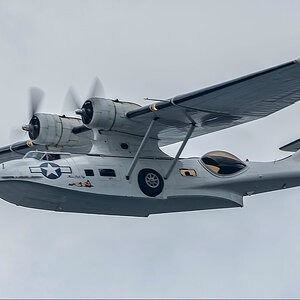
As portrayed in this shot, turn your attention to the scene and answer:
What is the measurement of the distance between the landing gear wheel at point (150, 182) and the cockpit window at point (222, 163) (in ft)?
6.31

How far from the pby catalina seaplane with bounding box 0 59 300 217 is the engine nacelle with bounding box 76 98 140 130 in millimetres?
28

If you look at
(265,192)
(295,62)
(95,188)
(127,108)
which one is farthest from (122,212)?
(295,62)

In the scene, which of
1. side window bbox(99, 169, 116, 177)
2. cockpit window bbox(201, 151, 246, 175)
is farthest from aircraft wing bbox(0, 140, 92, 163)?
cockpit window bbox(201, 151, 246, 175)

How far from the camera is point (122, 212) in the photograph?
26.8 meters

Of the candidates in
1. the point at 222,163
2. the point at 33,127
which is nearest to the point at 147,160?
the point at 222,163

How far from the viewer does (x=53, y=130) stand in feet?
94.6

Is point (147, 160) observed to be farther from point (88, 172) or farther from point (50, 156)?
point (50, 156)

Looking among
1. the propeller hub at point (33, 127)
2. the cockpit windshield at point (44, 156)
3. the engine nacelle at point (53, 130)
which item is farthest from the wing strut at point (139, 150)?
the propeller hub at point (33, 127)

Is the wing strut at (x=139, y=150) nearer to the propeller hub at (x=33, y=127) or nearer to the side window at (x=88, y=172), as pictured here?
the side window at (x=88, y=172)

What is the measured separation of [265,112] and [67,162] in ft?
19.1

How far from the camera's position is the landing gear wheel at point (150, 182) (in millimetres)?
26656

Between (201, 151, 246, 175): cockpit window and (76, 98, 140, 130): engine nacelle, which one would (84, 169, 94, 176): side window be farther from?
(201, 151, 246, 175): cockpit window

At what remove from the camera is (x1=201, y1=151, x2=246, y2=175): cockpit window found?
28.2 metres

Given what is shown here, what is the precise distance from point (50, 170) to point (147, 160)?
3.20 metres
